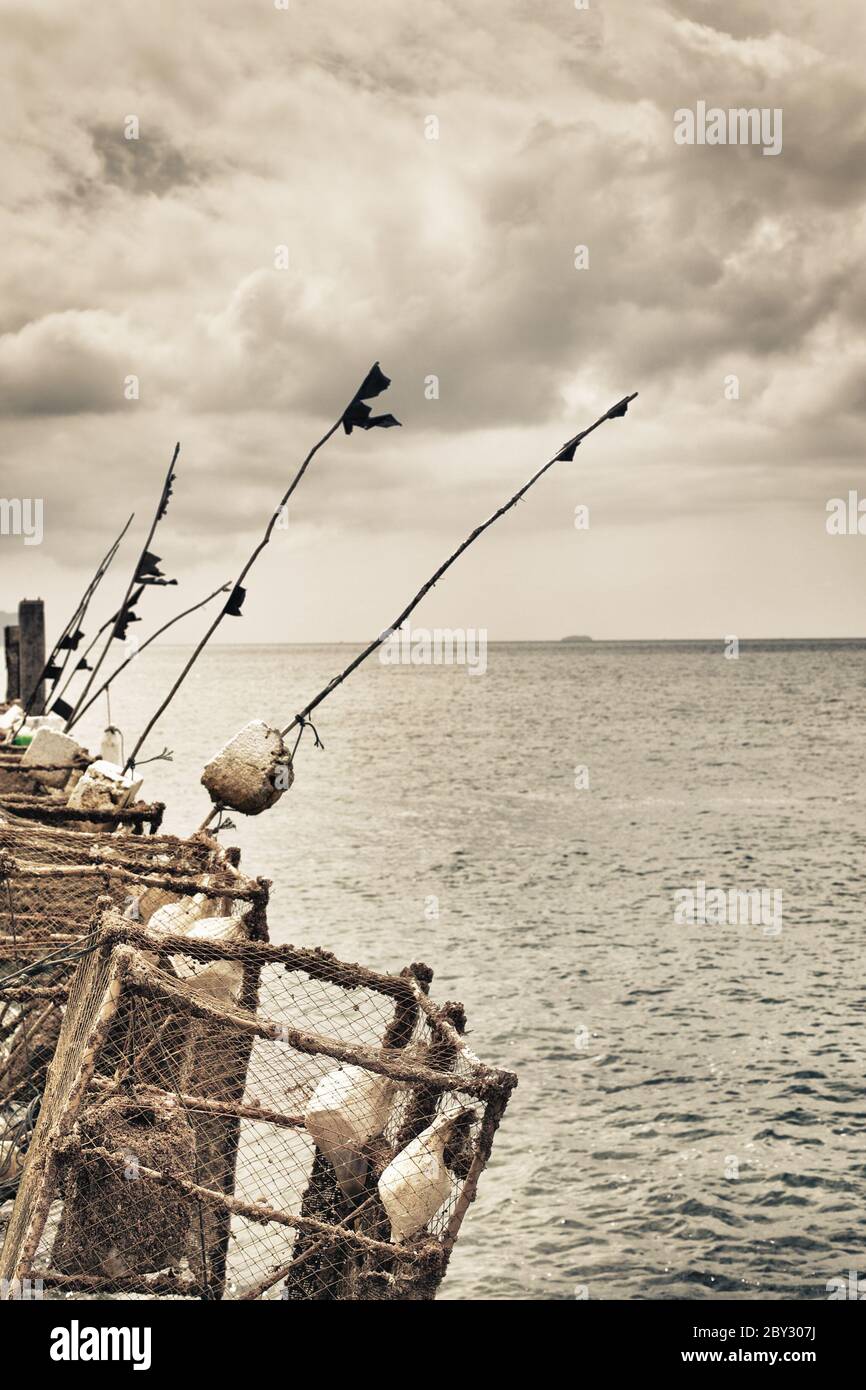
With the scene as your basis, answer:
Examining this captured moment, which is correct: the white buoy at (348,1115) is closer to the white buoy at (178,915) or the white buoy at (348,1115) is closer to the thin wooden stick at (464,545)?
the white buoy at (178,915)

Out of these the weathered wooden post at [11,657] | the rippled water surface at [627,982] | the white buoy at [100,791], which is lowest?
the rippled water surface at [627,982]

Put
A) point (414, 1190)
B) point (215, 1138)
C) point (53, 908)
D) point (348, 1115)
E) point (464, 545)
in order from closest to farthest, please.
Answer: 1. point (414, 1190)
2. point (348, 1115)
3. point (215, 1138)
4. point (53, 908)
5. point (464, 545)

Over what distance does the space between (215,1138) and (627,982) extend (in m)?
10.5

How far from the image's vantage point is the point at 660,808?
32906mm

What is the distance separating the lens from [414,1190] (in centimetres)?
435

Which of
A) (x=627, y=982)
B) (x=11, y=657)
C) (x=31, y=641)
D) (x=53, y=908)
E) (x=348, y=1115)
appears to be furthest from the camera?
(x=11, y=657)

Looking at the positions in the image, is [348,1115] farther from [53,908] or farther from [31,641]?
[31,641]

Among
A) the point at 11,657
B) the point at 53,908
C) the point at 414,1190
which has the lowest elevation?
the point at 414,1190

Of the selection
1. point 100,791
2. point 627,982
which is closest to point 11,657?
point 627,982

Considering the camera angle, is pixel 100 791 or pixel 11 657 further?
pixel 11 657

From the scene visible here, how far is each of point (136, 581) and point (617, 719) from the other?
2361 inches

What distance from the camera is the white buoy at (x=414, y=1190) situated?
4348 millimetres

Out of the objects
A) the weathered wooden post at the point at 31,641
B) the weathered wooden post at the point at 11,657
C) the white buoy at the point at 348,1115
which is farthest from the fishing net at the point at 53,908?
the weathered wooden post at the point at 11,657
